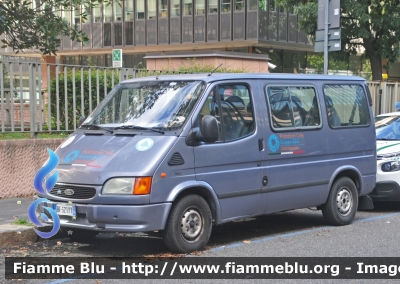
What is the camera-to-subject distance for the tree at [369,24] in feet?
77.0

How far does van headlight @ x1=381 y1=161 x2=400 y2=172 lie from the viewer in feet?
36.8

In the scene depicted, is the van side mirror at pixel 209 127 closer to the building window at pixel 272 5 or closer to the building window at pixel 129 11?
the building window at pixel 272 5

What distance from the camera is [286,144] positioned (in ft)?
29.8

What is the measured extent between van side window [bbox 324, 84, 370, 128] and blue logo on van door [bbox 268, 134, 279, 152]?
1209mm

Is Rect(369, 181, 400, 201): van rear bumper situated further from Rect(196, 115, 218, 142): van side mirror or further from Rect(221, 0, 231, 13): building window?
Rect(221, 0, 231, 13): building window

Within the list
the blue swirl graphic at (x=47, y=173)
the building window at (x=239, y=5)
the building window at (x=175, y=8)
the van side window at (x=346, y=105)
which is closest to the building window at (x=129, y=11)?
the building window at (x=175, y=8)

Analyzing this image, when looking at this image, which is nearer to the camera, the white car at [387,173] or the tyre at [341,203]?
the tyre at [341,203]

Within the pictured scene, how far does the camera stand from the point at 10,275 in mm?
6996

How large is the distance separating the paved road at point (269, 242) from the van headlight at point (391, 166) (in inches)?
37.8

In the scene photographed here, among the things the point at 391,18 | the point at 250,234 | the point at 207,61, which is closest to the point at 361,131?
the point at 250,234

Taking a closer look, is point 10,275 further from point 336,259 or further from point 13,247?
point 336,259

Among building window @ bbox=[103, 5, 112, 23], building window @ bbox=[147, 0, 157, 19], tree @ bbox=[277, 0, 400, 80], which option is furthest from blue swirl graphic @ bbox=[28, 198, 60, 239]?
building window @ bbox=[103, 5, 112, 23]

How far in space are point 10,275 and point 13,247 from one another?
1590 mm

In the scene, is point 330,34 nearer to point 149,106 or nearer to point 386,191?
point 386,191
